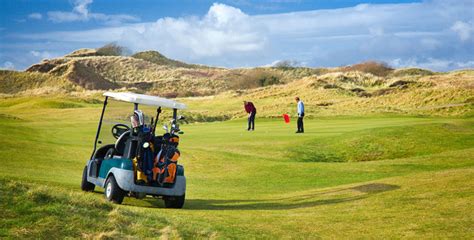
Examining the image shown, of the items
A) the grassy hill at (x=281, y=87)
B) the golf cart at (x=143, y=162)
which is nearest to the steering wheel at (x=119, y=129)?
the golf cart at (x=143, y=162)

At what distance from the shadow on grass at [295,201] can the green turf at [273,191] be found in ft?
0.12

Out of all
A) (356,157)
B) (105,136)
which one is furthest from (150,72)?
(105,136)

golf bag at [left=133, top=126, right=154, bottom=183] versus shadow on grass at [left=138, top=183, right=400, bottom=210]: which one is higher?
golf bag at [left=133, top=126, right=154, bottom=183]

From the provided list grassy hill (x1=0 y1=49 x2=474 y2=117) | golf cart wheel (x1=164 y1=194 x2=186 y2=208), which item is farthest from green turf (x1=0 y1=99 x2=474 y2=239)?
grassy hill (x1=0 y1=49 x2=474 y2=117)

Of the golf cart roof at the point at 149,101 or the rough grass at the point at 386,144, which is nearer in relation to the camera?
the golf cart roof at the point at 149,101

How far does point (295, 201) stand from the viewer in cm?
1706

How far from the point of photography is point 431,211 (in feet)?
44.8

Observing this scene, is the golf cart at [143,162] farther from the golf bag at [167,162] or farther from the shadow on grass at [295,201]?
the shadow on grass at [295,201]

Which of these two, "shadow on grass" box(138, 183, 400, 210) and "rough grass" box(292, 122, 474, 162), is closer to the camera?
"shadow on grass" box(138, 183, 400, 210)

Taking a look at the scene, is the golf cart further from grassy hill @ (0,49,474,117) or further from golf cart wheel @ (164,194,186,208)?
grassy hill @ (0,49,474,117)

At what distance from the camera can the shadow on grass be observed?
630 inches

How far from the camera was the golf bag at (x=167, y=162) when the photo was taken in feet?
48.4

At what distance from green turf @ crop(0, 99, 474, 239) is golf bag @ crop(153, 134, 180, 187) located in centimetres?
75

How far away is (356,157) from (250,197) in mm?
12909
